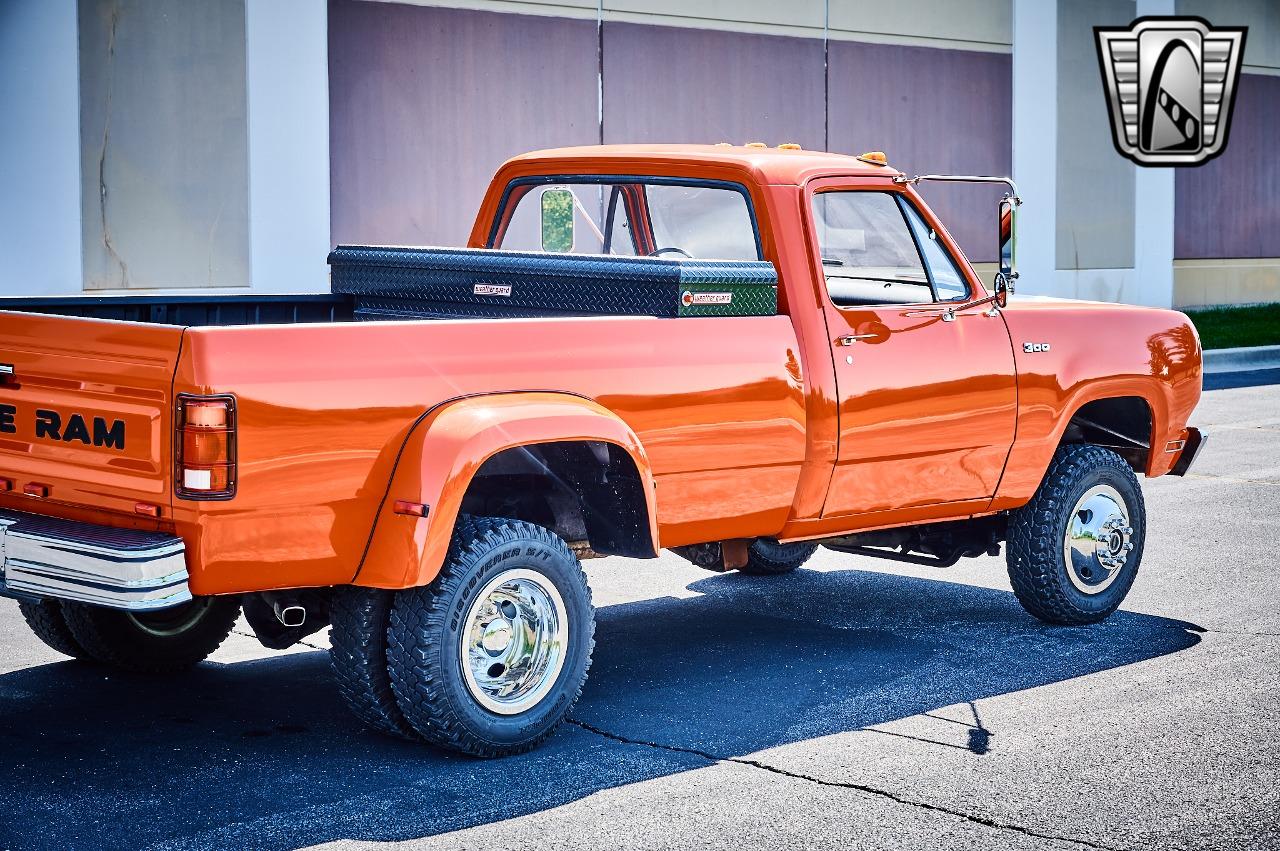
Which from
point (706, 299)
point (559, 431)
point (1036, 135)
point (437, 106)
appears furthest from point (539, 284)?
point (1036, 135)

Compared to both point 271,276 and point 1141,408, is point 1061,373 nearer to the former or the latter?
point 1141,408

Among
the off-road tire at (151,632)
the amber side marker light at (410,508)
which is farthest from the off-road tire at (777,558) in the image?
the amber side marker light at (410,508)

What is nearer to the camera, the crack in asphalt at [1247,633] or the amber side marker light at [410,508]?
the amber side marker light at [410,508]

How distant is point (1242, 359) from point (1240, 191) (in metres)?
8.69

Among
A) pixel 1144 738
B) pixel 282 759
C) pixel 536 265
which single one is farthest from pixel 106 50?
pixel 1144 738

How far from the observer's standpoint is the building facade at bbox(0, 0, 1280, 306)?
15.6 meters

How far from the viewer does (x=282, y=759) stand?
5539 mm

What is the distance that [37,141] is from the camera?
50.3 ft

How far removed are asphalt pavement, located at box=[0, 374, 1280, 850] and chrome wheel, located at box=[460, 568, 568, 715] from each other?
215 millimetres

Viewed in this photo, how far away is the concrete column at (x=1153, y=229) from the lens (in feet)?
84.9

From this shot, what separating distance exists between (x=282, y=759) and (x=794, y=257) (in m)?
2.59

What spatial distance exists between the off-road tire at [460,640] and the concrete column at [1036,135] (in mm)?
19090

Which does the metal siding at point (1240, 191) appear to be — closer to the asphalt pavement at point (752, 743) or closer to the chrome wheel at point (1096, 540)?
the asphalt pavement at point (752, 743)

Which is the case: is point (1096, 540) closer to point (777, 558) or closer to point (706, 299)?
point (777, 558)
